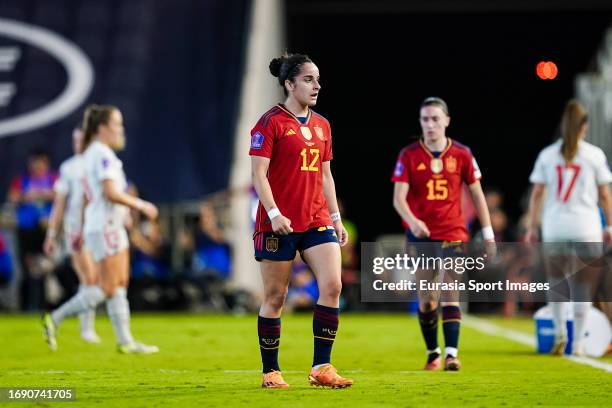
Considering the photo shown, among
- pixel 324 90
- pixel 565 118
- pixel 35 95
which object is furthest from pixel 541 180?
pixel 324 90

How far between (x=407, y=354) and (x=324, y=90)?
18857 millimetres

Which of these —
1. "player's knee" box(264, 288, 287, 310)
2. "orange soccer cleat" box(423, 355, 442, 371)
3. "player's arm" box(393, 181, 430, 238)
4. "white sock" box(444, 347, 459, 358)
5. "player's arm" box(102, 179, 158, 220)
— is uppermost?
"player's arm" box(102, 179, 158, 220)

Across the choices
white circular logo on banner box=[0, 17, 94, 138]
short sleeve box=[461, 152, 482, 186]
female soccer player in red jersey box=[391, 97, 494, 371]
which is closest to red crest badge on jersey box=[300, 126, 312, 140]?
female soccer player in red jersey box=[391, 97, 494, 371]

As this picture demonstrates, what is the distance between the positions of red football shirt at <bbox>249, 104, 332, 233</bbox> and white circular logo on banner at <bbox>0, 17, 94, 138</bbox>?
12742mm

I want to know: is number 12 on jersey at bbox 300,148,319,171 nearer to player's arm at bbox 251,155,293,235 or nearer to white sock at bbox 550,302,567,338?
player's arm at bbox 251,155,293,235

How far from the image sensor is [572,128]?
33.9 feet

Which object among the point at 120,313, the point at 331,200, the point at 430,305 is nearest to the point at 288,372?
the point at 430,305

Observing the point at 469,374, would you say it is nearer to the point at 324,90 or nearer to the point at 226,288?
the point at 226,288

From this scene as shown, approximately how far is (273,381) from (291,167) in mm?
1270

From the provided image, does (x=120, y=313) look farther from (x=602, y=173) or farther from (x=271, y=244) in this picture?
(x=602, y=173)

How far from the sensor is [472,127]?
30.9 m

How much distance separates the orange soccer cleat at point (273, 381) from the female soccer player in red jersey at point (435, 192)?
2030mm

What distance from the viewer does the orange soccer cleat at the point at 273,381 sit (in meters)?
7.49

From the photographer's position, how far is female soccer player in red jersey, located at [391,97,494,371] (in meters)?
9.30
